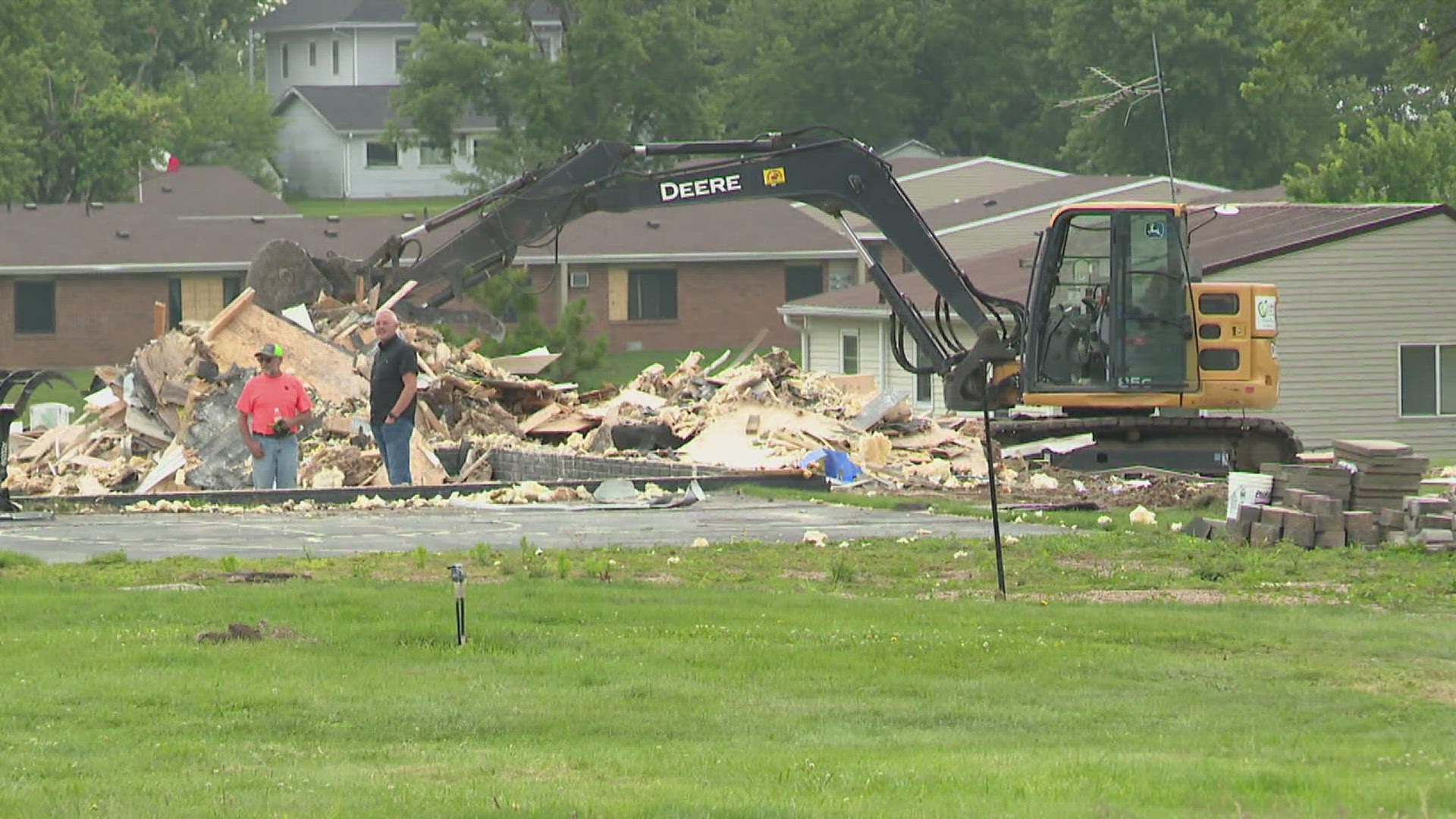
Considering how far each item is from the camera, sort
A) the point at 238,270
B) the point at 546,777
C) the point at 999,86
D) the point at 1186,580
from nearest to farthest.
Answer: the point at 546,777
the point at 1186,580
the point at 238,270
the point at 999,86

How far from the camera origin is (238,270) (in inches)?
2356

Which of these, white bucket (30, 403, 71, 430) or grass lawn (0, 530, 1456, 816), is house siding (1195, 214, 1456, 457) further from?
grass lawn (0, 530, 1456, 816)

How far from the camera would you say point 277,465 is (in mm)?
22812

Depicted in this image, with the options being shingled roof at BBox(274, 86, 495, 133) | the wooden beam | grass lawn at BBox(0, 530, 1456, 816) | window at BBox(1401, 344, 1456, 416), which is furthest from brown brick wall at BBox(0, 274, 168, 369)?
grass lawn at BBox(0, 530, 1456, 816)

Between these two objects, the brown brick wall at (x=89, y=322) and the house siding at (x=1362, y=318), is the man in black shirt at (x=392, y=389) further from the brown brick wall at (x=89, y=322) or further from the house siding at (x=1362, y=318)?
the brown brick wall at (x=89, y=322)

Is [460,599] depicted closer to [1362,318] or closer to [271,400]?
[271,400]

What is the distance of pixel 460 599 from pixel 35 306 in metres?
50.0

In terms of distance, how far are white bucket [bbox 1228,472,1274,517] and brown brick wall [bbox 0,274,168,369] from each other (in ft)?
143

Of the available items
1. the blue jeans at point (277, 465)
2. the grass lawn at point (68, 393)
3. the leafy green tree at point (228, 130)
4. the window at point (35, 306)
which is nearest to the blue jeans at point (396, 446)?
the blue jeans at point (277, 465)

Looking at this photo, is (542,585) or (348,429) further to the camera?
(348,429)

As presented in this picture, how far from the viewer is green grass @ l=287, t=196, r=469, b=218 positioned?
289ft

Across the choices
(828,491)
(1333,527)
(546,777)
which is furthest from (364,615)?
(828,491)

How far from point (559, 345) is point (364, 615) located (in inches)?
1006

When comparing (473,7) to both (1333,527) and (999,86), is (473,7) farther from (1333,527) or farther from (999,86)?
(1333,527)
